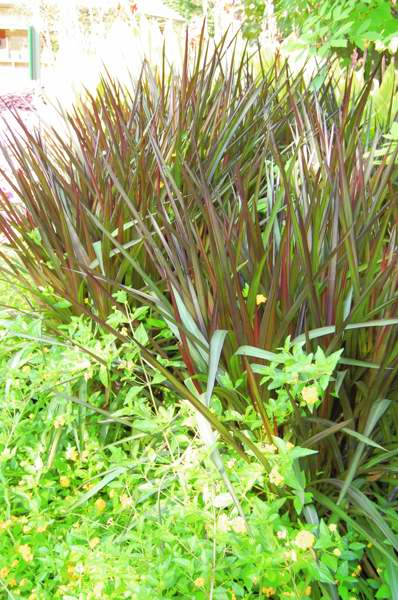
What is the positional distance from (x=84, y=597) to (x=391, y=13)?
9.70 feet

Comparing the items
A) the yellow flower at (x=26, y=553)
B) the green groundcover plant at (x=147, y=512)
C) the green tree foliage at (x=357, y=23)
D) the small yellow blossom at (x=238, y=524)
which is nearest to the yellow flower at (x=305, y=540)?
the green groundcover plant at (x=147, y=512)

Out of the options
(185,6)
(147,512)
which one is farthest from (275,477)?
(185,6)

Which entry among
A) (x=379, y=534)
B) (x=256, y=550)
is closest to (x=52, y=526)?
(x=256, y=550)

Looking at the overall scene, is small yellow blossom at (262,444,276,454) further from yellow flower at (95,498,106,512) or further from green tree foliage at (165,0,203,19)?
green tree foliage at (165,0,203,19)

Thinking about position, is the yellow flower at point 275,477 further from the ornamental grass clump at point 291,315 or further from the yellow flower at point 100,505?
the yellow flower at point 100,505

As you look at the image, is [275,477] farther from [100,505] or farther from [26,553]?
[26,553]

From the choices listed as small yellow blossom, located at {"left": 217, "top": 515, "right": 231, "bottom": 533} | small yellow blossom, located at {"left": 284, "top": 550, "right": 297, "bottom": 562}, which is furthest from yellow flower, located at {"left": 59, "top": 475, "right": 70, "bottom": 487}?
small yellow blossom, located at {"left": 284, "top": 550, "right": 297, "bottom": 562}

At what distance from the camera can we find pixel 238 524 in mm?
1195

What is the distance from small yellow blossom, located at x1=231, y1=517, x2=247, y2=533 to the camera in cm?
119

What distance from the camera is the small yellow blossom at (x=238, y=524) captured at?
3.90ft

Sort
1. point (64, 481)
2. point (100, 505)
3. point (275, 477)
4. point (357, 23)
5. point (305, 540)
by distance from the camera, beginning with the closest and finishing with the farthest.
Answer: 1. point (305, 540)
2. point (275, 477)
3. point (100, 505)
4. point (64, 481)
5. point (357, 23)

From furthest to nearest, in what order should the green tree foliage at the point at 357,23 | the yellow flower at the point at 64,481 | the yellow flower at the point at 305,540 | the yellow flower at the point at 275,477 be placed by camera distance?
the green tree foliage at the point at 357,23 < the yellow flower at the point at 64,481 < the yellow flower at the point at 275,477 < the yellow flower at the point at 305,540

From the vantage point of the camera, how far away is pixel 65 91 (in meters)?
4.98

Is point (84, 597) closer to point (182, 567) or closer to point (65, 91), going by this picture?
point (182, 567)
